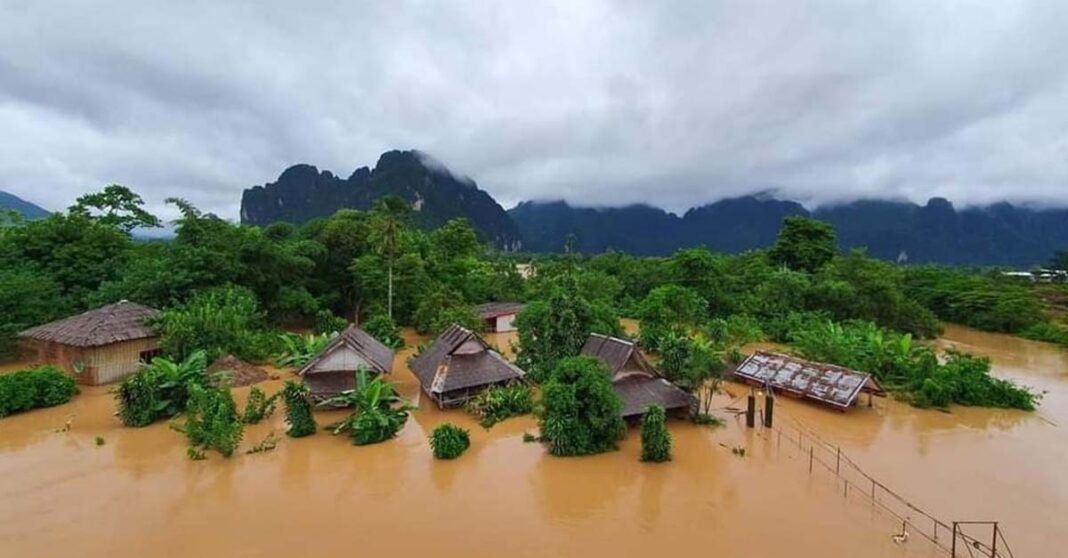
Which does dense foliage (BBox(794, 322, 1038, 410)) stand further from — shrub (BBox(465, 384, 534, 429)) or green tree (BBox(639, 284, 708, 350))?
shrub (BBox(465, 384, 534, 429))

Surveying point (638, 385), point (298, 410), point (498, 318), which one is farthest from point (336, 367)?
point (498, 318)

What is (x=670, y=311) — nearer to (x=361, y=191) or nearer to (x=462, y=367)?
(x=462, y=367)

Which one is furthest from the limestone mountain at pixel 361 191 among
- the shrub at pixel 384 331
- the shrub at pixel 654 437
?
the shrub at pixel 654 437

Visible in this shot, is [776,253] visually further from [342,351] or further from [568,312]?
[342,351]

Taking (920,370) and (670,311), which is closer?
(920,370)

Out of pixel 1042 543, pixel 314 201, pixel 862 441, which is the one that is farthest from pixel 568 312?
pixel 314 201

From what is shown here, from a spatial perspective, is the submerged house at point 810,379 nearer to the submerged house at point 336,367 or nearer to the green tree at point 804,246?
the submerged house at point 336,367

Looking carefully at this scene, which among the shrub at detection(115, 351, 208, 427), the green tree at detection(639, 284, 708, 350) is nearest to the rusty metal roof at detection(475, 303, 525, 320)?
the green tree at detection(639, 284, 708, 350)
